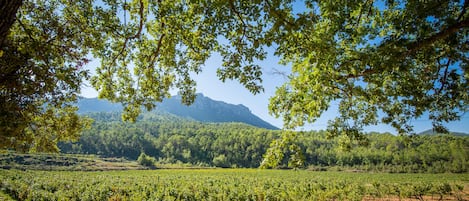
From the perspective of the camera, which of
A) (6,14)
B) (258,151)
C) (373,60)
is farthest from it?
(258,151)

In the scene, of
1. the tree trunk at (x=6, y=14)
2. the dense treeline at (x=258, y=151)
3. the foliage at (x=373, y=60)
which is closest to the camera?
the tree trunk at (x=6, y=14)

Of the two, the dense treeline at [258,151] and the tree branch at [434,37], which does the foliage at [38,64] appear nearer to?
the tree branch at [434,37]

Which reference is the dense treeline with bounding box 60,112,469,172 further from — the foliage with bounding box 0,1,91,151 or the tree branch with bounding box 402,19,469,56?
the tree branch with bounding box 402,19,469,56

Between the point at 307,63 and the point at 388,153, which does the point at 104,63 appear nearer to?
the point at 307,63

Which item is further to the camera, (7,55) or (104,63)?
(104,63)

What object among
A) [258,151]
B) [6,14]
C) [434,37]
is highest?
[434,37]

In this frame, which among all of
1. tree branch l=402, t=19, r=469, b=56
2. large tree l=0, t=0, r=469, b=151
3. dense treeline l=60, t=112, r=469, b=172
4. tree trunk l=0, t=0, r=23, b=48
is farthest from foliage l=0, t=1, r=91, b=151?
dense treeline l=60, t=112, r=469, b=172

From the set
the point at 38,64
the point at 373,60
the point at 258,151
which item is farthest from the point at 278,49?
the point at 258,151

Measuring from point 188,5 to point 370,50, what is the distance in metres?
3.89

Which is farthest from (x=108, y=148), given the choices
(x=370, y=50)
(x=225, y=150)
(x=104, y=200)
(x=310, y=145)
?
(x=370, y=50)

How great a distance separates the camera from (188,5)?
499 centimetres

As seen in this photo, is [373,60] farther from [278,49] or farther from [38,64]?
[38,64]

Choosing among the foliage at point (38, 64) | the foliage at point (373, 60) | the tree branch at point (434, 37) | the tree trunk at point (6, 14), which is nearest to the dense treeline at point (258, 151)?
the foliage at point (373, 60)

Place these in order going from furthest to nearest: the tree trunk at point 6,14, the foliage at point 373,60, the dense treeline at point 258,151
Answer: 1. the dense treeline at point 258,151
2. the foliage at point 373,60
3. the tree trunk at point 6,14
